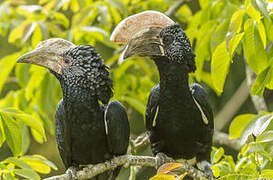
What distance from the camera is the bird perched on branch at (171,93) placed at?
5.93 ft

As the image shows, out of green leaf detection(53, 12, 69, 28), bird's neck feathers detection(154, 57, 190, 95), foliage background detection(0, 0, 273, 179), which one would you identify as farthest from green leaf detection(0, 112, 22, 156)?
green leaf detection(53, 12, 69, 28)

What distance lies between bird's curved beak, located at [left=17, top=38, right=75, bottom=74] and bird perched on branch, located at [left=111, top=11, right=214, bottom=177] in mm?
281

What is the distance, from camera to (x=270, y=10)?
6.50 ft

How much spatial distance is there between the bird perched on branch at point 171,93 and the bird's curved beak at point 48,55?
0.28 meters

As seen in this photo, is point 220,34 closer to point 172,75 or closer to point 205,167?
point 172,75

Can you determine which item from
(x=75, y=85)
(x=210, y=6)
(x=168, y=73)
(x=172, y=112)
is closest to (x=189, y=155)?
(x=172, y=112)

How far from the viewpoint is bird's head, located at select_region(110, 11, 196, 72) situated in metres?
1.77

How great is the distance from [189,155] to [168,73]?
427 millimetres

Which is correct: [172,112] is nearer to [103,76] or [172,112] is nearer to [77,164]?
[103,76]

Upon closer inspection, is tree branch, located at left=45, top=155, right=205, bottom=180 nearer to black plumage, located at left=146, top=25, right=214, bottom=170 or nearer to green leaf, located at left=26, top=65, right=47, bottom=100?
black plumage, located at left=146, top=25, right=214, bottom=170

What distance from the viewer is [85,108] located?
1.95 meters

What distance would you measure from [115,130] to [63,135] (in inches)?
8.8

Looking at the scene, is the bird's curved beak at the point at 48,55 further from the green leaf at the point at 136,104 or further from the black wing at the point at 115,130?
A: the green leaf at the point at 136,104

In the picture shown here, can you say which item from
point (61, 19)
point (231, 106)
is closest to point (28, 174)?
point (61, 19)
